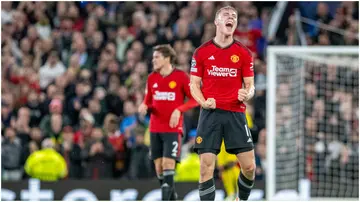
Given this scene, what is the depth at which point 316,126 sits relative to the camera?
1738 centimetres

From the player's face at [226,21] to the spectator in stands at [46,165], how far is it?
7.22 m

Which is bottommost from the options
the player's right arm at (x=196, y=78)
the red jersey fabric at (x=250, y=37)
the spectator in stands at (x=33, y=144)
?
the spectator in stands at (x=33, y=144)

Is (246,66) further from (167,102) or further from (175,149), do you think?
(175,149)

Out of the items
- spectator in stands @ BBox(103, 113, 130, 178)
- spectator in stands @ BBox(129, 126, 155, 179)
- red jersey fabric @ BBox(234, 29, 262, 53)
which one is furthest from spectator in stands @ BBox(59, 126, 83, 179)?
red jersey fabric @ BBox(234, 29, 262, 53)

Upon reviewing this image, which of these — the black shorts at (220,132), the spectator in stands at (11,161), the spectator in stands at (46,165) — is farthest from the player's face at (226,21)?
the spectator in stands at (11,161)

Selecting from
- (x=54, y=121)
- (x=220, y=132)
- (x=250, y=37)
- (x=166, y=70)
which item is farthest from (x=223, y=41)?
(x=250, y=37)

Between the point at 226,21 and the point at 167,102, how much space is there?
2.59m

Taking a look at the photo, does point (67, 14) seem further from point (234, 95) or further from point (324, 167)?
point (234, 95)

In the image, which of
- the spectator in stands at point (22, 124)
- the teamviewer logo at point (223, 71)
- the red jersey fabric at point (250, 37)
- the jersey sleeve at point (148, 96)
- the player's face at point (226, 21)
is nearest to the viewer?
the player's face at point (226, 21)

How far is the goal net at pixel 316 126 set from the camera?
1689 centimetres

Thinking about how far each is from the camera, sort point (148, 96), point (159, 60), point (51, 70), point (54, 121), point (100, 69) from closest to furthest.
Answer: point (159, 60) → point (148, 96) → point (54, 121) → point (100, 69) → point (51, 70)

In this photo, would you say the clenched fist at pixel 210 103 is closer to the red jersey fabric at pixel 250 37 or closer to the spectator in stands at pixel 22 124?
the spectator in stands at pixel 22 124

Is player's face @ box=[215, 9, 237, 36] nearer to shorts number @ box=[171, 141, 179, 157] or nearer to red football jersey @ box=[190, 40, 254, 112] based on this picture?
red football jersey @ box=[190, 40, 254, 112]

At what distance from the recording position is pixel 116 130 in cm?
1656
